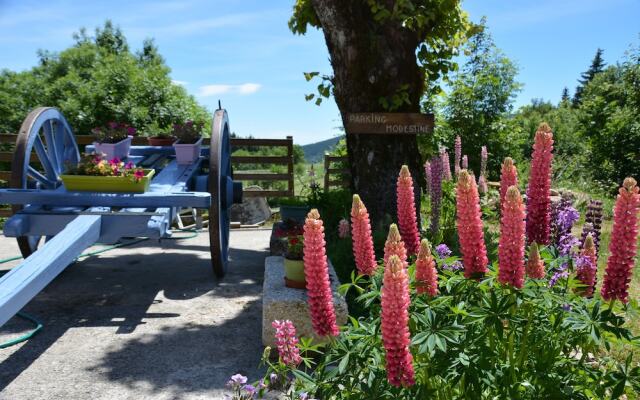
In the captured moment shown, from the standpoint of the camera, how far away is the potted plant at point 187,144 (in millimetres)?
6113

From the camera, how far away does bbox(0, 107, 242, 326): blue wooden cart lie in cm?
323

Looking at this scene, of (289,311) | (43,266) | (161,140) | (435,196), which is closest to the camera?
(43,266)

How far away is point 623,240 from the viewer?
199cm

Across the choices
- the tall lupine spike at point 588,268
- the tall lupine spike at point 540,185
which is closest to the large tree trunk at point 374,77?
the tall lupine spike at point 588,268

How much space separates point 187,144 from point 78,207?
1539mm

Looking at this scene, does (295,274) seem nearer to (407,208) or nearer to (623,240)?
(407,208)

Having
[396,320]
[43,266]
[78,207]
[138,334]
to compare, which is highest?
[78,207]

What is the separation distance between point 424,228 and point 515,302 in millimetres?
4321

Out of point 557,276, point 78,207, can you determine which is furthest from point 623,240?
point 78,207

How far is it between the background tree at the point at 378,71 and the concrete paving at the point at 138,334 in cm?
170

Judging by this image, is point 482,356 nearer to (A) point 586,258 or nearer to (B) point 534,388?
(B) point 534,388

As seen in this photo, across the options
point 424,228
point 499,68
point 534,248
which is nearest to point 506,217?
point 534,248

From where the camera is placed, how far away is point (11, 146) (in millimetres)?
13242

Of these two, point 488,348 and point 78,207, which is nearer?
point 488,348
